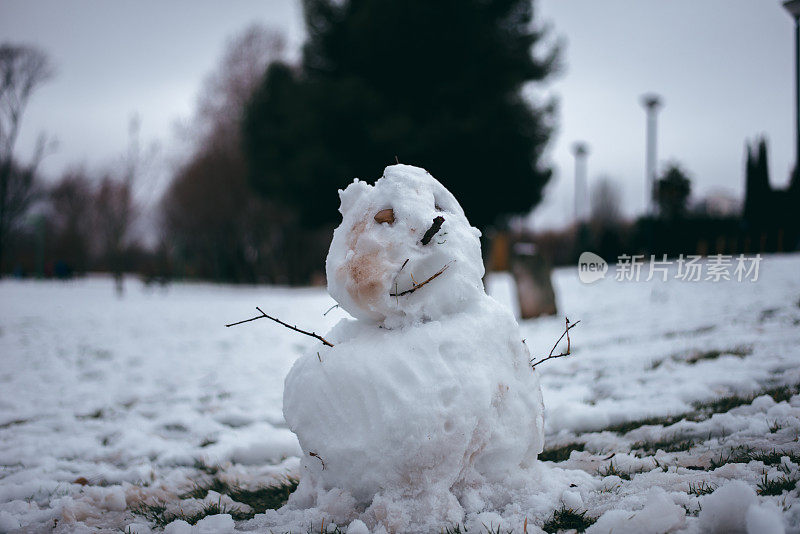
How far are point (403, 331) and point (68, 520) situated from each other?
1732 millimetres

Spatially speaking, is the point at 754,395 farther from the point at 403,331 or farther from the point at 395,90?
the point at 395,90

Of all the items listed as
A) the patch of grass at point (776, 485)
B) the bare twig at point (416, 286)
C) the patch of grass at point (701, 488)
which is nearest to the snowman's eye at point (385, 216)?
the bare twig at point (416, 286)

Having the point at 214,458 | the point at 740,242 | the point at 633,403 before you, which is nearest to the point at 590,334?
the point at 633,403

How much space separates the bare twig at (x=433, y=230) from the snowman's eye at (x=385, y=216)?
148 millimetres

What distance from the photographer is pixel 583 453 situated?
2682 mm

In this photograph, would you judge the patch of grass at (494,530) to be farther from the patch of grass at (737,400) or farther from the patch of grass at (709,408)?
the patch of grass at (737,400)

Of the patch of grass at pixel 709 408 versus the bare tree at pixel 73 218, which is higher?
the bare tree at pixel 73 218

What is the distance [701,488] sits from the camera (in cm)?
197

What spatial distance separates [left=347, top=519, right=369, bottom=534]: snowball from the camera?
1756 millimetres

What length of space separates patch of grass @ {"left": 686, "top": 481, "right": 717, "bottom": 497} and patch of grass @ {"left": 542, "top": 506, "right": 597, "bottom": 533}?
0.43m

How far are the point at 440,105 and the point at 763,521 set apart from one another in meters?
11.3

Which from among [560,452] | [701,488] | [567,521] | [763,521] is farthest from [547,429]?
[763,521]

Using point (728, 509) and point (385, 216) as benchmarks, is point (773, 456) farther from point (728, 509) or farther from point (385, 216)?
point (385, 216)

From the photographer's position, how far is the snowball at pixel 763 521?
1.49 m
